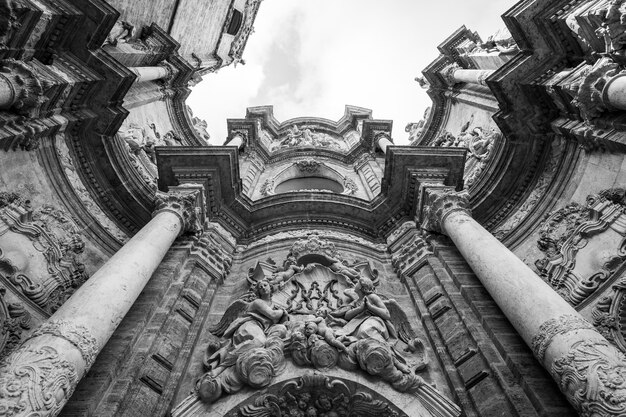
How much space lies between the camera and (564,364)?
5645mm

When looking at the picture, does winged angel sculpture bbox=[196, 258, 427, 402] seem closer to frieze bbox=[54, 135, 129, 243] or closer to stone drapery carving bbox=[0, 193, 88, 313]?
stone drapery carving bbox=[0, 193, 88, 313]

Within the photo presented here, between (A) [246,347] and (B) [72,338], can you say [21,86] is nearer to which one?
(B) [72,338]

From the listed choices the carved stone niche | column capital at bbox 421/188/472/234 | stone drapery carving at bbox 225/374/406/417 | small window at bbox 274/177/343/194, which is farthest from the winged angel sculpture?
small window at bbox 274/177/343/194

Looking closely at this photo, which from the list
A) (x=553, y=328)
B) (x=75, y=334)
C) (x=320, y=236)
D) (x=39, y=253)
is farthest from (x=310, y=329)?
(x=39, y=253)

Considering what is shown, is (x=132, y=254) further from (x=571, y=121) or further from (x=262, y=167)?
(x=262, y=167)

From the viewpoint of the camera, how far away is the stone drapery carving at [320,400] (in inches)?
Answer: 255

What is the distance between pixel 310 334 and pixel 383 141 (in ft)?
42.3

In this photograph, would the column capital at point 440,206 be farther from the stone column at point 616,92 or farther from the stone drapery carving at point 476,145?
the stone column at point 616,92

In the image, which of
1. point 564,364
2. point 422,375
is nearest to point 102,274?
point 422,375

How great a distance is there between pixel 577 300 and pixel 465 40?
53.4 ft

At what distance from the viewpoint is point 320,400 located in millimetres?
6594

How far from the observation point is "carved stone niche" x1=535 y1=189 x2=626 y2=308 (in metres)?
7.94

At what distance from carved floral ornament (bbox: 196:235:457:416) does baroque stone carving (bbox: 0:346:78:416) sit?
5.91ft

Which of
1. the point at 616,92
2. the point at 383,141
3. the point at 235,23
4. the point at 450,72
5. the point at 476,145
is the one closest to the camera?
the point at 616,92
